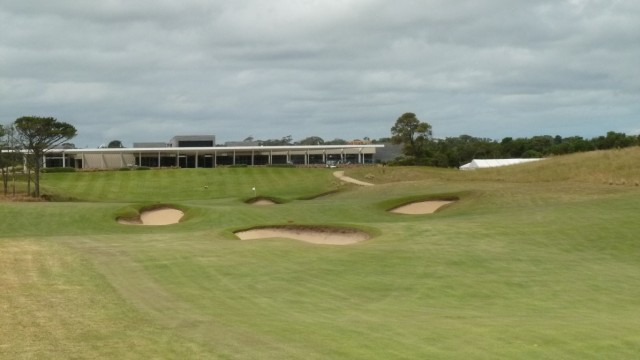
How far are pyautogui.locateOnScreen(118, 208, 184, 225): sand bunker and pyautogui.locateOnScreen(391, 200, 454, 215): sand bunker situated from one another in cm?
1345

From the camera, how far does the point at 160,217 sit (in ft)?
149

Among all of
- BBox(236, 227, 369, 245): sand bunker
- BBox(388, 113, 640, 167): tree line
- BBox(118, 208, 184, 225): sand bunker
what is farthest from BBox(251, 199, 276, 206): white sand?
BBox(388, 113, 640, 167): tree line

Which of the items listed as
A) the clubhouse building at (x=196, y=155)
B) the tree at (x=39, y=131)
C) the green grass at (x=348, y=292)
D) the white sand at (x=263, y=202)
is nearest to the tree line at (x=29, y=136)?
the tree at (x=39, y=131)

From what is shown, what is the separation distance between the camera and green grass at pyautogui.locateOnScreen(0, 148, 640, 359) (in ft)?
36.0

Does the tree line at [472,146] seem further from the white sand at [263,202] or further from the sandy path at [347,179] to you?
the white sand at [263,202]

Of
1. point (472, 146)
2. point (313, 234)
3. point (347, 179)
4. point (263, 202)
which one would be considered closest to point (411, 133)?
point (472, 146)

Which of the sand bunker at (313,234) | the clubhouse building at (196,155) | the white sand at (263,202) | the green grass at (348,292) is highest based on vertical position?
the clubhouse building at (196,155)

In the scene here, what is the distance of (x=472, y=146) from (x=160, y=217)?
12753cm

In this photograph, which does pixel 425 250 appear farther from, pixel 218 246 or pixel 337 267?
pixel 218 246

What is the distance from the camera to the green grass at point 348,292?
10977mm

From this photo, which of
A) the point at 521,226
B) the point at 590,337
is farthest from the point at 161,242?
the point at 590,337

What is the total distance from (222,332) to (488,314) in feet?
19.0

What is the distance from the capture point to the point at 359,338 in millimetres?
11609

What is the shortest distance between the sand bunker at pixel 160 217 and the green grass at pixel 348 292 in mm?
8362
